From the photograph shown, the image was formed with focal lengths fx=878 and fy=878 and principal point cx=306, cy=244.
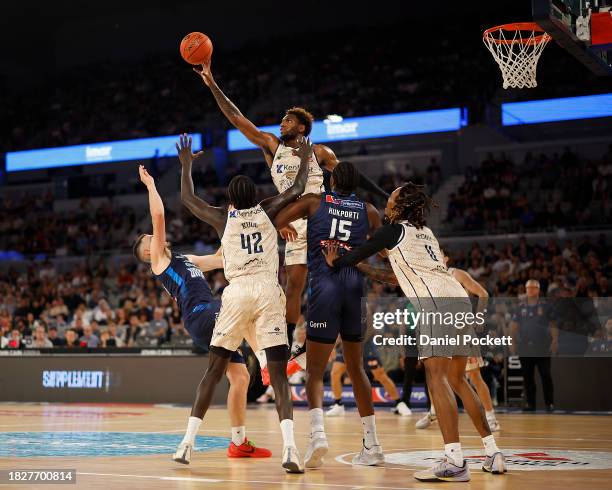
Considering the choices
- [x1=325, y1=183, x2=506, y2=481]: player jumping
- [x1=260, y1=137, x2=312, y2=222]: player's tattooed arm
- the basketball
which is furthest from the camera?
the basketball

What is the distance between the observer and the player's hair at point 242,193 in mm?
6759

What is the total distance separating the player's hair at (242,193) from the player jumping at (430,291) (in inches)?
29.1

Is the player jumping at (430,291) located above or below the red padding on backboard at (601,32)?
below

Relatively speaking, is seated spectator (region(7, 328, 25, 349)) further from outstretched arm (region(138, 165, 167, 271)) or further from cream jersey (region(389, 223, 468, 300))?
cream jersey (region(389, 223, 468, 300))

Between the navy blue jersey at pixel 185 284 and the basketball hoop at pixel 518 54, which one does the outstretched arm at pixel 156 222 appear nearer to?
the navy blue jersey at pixel 185 284

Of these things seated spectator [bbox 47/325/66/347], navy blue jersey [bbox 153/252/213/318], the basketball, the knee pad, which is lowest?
seated spectator [bbox 47/325/66/347]

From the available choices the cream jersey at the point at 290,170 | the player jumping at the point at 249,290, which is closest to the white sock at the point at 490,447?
the player jumping at the point at 249,290

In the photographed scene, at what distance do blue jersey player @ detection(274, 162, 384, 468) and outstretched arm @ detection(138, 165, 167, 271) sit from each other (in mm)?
1050

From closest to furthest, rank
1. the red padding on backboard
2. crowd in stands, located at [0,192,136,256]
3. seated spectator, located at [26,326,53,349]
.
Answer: the red padding on backboard → seated spectator, located at [26,326,53,349] → crowd in stands, located at [0,192,136,256]

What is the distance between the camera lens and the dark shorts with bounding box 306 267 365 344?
22.7 ft

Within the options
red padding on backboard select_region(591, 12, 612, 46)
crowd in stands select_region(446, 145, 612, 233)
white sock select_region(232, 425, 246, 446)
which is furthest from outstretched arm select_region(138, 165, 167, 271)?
crowd in stands select_region(446, 145, 612, 233)

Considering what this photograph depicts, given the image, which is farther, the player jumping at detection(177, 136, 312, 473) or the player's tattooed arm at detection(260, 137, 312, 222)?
the player's tattooed arm at detection(260, 137, 312, 222)

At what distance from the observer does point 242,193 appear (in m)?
6.76

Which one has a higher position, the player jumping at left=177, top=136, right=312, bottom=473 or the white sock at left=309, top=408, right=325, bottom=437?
the player jumping at left=177, top=136, right=312, bottom=473
